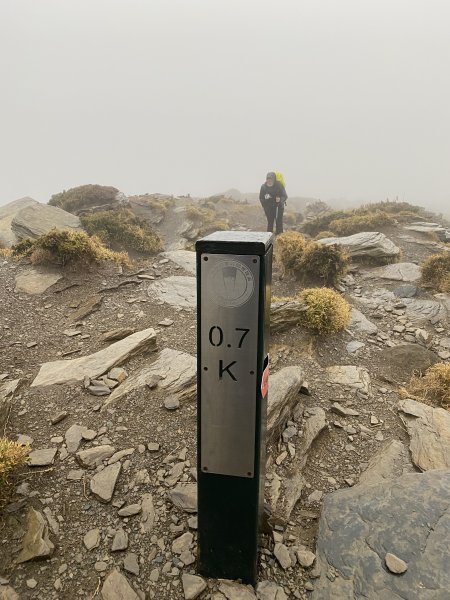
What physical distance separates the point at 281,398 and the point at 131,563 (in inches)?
106

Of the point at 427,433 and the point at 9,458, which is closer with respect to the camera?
the point at 9,458

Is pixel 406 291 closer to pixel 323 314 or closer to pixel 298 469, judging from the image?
pixel 323 314

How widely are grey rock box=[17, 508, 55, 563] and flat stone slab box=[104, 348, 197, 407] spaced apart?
1838 millimetres

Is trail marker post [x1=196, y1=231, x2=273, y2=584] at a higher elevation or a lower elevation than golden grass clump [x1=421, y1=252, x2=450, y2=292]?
higher

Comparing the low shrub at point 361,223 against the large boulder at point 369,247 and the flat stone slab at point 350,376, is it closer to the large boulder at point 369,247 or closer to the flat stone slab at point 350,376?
the large boulder at point 369,247

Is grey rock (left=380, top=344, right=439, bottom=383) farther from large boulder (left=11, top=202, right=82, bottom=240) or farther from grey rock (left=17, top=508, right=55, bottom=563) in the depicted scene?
large boulder (left=11, top=202, right=82, bottom=240)

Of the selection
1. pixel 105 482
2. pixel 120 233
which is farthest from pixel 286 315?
pixel 120 233

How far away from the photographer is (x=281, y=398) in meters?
5.42

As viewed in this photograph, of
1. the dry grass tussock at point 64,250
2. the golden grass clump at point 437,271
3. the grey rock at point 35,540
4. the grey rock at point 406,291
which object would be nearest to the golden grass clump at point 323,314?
the grey rock at point 406,291

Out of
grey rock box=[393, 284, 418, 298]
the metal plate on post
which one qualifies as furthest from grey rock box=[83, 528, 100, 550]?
grey rock box=[393, 284, 418, 298]

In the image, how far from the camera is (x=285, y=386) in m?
5.63

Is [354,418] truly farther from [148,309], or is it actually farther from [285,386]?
[148,309]

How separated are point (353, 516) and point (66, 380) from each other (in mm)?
4455

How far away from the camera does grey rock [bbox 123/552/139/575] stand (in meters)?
3.51
